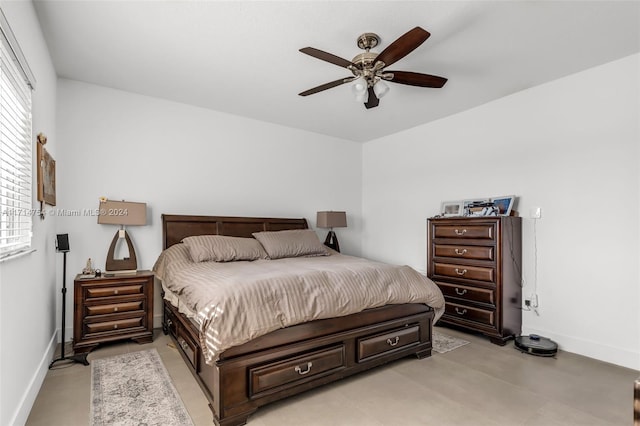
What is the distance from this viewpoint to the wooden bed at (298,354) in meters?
2.04

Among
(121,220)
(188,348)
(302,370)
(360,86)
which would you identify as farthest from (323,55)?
(121,220)

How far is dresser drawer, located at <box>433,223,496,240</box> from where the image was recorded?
3.47 m

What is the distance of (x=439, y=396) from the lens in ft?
7.78

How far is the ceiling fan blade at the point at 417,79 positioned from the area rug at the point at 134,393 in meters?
2.81

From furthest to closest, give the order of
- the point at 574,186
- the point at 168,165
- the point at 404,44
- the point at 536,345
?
the point at 168,165 < the point at 574,186 < the point at 536,345 < the point at 404,44

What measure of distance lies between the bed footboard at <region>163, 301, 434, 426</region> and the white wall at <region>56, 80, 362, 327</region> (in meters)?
1.50

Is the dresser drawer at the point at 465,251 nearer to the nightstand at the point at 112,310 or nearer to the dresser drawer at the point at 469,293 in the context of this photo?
the dresser drawer at the point at 469,293

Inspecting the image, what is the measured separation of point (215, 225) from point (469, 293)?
3.12 m

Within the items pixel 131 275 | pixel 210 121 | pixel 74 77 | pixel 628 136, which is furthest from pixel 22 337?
pixel 628 136

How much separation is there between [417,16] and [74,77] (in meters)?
3.42

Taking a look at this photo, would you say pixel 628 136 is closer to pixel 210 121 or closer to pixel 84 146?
pixel 210 121

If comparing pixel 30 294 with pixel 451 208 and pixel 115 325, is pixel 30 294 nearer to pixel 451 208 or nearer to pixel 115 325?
pixel 115 325

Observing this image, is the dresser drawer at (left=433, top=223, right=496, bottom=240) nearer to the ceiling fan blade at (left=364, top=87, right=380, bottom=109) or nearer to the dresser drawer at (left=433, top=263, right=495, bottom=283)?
the dresser drawer at (left=433, top=263, right=495, bottom=283)

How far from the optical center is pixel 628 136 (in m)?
2.96
